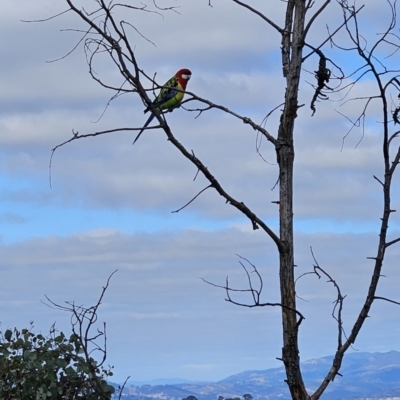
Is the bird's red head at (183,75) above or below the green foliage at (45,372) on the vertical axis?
above

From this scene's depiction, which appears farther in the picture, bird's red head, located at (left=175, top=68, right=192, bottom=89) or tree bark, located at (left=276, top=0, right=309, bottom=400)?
bird's red head, located at (left=175, top=68, right=192, bottom=89)

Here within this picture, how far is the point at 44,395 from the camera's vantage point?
670cm

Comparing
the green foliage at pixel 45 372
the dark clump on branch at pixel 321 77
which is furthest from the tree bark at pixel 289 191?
the green foliage at pixel 45 372

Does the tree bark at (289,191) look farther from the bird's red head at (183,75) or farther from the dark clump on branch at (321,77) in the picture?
the bird's red head at (183,75)

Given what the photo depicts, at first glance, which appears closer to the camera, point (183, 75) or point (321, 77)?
point (321, 77)

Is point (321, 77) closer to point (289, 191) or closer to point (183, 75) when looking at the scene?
point (289, 191)

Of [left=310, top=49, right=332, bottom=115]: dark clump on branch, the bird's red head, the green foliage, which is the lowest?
the green foliage

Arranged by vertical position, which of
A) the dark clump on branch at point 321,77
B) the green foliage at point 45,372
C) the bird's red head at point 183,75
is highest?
the bird's red head at point 183,75

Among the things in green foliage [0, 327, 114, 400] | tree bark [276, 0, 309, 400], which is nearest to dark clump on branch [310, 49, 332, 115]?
tree bark [276, 0, 309, 400]

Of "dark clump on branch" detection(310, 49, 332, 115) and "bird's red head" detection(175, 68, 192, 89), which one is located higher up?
"bird's red head" detection(175, 68, 192, 89)


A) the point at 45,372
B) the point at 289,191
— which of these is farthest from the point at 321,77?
the point at 45,372

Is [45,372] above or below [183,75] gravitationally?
below

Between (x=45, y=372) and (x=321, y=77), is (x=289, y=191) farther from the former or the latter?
(x=45, y=372)

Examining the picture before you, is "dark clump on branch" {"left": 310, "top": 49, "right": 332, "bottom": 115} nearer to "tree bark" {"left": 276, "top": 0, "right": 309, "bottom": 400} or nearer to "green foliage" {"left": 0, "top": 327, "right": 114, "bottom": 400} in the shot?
"tree bark" {"left": 276, "top": 0, "right": 309, "bottom": 400}
